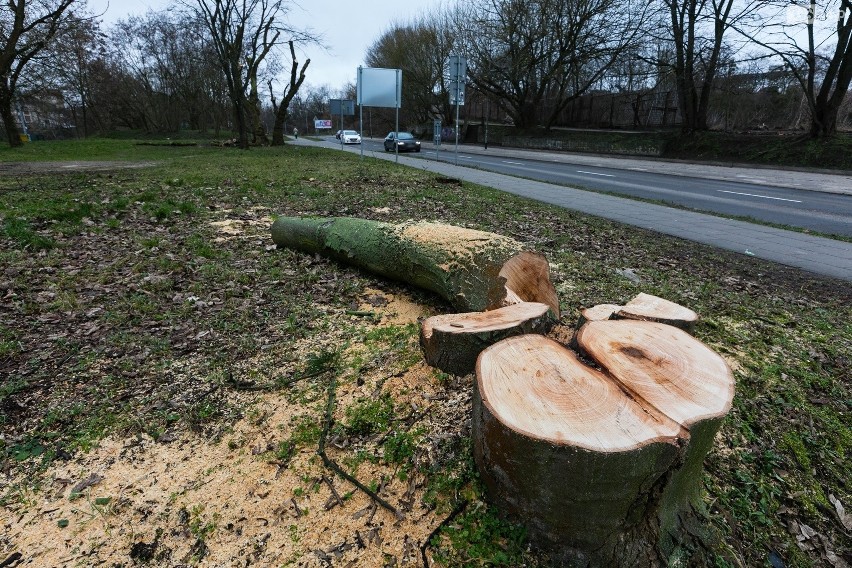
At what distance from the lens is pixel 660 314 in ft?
8.29

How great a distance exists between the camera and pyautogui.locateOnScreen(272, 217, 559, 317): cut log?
10.1ft

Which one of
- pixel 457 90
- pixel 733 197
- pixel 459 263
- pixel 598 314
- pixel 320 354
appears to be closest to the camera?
pixel 598 314

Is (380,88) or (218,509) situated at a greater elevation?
(380,88)

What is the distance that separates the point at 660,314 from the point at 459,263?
1234 mm

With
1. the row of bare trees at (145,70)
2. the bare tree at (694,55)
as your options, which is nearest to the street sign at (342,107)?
the row of bare trees at (145,70)

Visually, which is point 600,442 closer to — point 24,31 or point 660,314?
point 660,314

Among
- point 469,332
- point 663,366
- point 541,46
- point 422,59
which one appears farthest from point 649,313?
point 422,59

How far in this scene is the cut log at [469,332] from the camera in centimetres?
240

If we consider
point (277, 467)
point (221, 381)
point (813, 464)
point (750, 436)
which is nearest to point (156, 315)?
point (221, 381)

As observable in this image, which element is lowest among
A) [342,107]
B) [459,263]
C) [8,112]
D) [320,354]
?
[320,354]

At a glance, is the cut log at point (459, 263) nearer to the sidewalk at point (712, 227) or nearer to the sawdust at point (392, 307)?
the sawdust at point (392, 307)

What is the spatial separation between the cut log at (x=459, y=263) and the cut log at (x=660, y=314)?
2.02 feet

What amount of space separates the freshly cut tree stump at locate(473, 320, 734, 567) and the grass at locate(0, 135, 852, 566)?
0.20 meters

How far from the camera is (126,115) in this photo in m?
44.0
